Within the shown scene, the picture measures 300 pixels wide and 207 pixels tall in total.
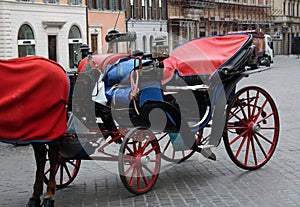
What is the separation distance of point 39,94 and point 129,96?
111 cm

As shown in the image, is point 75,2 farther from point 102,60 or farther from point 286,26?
point 286,26

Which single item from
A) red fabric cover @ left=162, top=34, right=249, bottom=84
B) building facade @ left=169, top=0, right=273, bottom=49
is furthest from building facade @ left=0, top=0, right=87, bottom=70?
red fabric cover @ left=162, top=34, right=249, bottom=84

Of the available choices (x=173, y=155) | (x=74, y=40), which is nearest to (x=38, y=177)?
(x=173, y=155)

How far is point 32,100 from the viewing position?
5434 millimetres

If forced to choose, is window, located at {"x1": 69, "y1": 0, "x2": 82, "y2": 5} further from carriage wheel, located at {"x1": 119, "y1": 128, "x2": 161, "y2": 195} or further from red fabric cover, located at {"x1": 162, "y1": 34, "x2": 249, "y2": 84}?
carriage wheel, located at {"x1": 119, "y1": 128, "x2": 161, "y2": 195}

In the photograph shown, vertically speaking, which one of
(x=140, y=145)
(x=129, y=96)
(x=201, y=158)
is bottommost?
(x=201, y=158)

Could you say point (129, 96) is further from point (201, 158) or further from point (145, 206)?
point (201, 158)

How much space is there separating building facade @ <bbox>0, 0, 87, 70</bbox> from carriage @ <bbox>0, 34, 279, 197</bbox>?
24591mm

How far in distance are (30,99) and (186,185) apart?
87.3 inches

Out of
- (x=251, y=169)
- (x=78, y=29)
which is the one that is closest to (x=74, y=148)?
(x=251, y=169)

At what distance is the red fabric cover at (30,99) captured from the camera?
5379mm

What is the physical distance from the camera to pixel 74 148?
6000 millimetres

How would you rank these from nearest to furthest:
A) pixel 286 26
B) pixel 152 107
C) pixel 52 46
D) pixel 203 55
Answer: pixel 152 107 < pixel 203 55 < pixel 52 46 < pixel 286 26

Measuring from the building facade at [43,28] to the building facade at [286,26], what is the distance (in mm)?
40669
